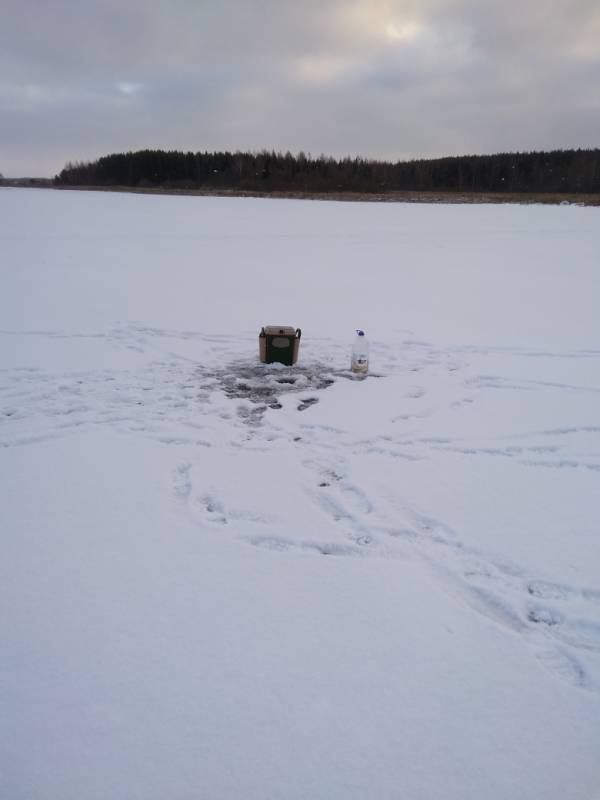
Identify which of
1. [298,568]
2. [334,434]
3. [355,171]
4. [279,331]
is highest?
[355,171]

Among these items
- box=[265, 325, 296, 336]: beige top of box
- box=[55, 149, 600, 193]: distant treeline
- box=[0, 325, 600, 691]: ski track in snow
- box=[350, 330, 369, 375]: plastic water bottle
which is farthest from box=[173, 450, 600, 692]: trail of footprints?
box=[55, 149, 600, 193]: distant treeline

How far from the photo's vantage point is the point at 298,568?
2426 mm

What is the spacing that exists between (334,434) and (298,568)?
144cm

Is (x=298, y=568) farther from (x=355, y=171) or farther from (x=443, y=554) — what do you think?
(x=355, y=171)

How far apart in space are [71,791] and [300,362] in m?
3.98

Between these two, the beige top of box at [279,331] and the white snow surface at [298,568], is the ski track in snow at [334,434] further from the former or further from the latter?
the beige top of box at [279,331]

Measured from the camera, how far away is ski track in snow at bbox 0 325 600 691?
229 cm

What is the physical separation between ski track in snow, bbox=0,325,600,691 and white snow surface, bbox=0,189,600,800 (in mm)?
17

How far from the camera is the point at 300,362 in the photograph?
5.20m

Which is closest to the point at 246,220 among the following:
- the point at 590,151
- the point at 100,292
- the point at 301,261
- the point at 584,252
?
the point at 301,261

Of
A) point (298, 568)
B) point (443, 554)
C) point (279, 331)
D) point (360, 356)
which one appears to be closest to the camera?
point (298, 568)

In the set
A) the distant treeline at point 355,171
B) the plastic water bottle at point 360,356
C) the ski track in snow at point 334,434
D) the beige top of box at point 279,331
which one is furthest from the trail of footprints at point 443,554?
the distant treeline at point 355,171

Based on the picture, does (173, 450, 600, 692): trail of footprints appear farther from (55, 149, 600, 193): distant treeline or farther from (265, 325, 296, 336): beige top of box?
(55, 149, 600, 193): distant treeline

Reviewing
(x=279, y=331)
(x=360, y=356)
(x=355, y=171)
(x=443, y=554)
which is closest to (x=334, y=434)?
(x=360, y=356)
